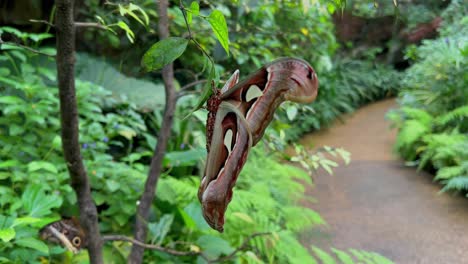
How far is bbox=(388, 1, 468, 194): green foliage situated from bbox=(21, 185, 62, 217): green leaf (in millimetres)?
2820

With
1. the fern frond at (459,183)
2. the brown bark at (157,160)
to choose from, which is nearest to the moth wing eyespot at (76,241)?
the brown bark at (157,160)

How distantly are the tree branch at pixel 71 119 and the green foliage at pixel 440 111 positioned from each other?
9.26ft

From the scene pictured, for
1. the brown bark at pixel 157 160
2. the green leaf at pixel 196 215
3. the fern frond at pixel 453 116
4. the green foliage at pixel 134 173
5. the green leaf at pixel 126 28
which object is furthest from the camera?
the fern frond at pixel 453 116

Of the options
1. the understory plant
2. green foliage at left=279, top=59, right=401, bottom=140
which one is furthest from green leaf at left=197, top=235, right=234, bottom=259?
green foliage at left=279, top=59, right=401, bottom=140

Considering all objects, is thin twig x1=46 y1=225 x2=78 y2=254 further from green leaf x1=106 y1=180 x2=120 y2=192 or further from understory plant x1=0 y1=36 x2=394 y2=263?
green leaf x1=106 y1=180 x2=120 y2=192

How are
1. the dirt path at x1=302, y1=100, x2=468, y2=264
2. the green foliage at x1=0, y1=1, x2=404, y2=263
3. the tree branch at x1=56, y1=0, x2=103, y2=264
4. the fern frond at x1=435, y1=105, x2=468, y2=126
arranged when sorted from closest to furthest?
the tree branch at x1=56, y1=0, x2=103, y2=264
the green foliage at x1=0, y1=1, x2=404, y2=263
the dirt path at x1=302, y1=100, x2=468, y2=264
the fern frond at x1=435, y1=105, x2=468, y2=126

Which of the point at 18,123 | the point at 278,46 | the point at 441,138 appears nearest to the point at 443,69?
the point at 441,138

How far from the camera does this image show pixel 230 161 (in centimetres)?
58

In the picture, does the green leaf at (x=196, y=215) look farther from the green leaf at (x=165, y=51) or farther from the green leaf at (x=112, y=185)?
the green leaf at (x=165, y=51)

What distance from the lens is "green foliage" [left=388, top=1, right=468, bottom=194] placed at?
398 centimetres

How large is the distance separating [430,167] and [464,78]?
1.02m

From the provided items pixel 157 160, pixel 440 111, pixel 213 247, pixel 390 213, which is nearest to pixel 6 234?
pixel 157 160

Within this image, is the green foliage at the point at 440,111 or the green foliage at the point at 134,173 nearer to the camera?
the green foliage at the point at 134,173

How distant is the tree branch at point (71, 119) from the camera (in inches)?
36.4
